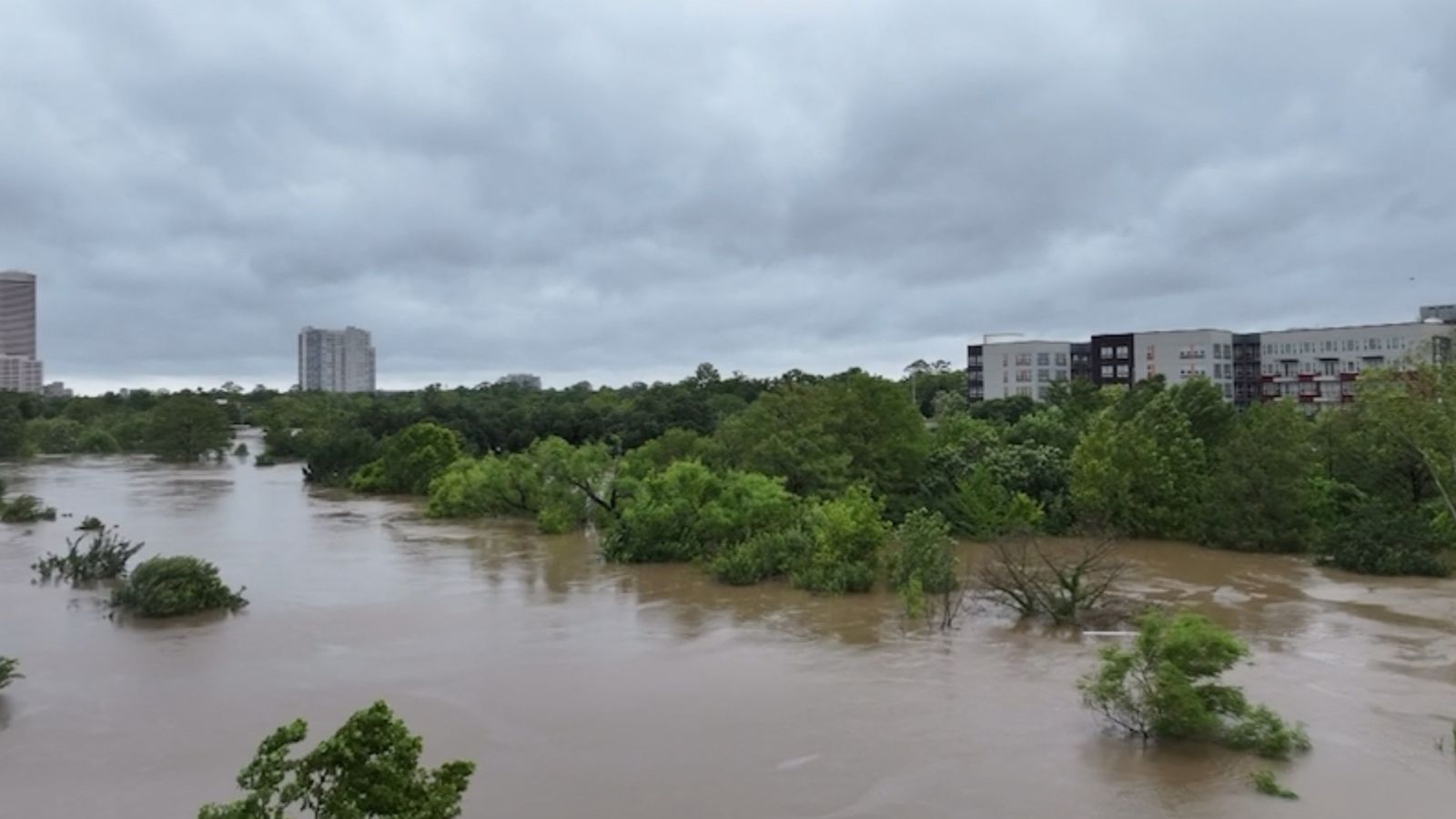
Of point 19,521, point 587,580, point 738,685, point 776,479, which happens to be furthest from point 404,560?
point 19,521

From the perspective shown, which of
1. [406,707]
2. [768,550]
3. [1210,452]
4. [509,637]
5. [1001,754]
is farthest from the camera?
[1210,452]

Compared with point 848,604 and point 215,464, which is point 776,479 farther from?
point 215,464

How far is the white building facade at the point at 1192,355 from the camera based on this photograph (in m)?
63.6

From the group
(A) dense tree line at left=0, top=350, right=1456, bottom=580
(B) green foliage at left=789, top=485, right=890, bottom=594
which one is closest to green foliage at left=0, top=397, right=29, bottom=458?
(A) dense tree line at left=0, top=350, right=1456, bottom=580

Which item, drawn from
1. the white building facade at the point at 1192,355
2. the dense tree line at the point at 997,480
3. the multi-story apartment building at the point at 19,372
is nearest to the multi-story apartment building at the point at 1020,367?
the white building facade at the point at 1192,355

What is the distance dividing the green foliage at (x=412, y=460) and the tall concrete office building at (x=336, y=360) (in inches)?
4002

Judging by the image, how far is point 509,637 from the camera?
1759cm

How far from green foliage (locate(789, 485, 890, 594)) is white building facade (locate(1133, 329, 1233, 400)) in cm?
4784

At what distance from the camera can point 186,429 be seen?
64438 millimetres

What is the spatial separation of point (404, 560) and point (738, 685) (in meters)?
14.6

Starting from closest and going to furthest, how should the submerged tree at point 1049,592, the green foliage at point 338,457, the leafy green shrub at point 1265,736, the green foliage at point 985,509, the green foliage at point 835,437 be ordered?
1. the leafy green shrub at point 1265,736
2. the submerged tree at point 1049,592
3. the green foliage at point 985,509
4. the green foliage at point 835,437
5. the green foliage at point 338,457

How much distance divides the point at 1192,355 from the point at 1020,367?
42.4 feet

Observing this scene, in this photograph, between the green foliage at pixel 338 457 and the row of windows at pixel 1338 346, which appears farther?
the row of windows at pixel 1338 346

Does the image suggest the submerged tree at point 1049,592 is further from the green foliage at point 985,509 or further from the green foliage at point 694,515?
the green foliage at point 985,509
